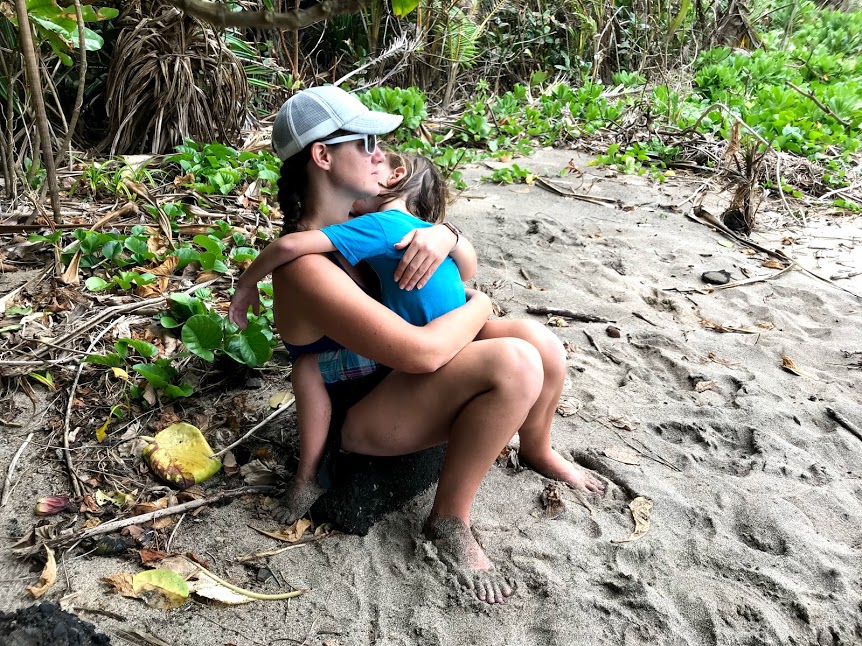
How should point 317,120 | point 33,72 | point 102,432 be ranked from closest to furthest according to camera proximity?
point 317,120, point 102,432, point 33,72

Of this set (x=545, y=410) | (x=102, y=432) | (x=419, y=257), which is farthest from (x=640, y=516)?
(x=102, y=432)

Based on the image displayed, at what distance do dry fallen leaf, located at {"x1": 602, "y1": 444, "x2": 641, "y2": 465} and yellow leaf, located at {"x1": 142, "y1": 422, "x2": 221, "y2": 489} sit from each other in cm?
129

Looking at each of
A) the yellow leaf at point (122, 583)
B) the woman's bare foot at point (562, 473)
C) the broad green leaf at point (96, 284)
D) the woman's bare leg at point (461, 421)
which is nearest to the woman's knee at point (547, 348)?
the woman's bare leg at point (461, 421)

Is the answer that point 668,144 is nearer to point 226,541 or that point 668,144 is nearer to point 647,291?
point 647,291

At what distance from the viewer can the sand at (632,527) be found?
5.49 feet

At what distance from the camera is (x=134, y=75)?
4180 mm

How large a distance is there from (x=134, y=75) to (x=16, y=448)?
113 inches

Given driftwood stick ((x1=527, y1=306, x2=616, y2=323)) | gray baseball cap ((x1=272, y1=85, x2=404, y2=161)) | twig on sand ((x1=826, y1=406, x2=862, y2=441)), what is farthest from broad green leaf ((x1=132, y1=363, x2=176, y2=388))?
twig on sand ((x1=826, y1=406, x2=862, y2=441))

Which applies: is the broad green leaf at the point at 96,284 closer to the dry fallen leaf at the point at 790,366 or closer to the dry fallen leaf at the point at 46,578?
the dry fallen leaf at the point at 46,578

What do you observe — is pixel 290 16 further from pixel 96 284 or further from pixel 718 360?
pixel 718 360

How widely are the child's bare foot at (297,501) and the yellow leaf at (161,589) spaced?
13.2 inches

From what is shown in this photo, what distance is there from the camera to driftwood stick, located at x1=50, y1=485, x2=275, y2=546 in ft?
5.91

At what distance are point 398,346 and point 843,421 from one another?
177cm

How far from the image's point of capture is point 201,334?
→ 2.38 metres
